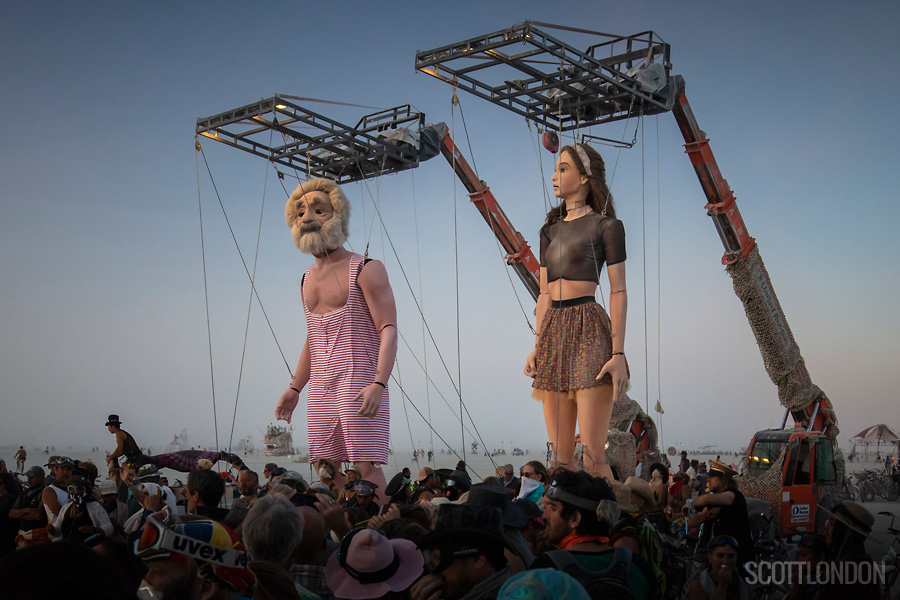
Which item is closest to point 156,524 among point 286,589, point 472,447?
point 286,589

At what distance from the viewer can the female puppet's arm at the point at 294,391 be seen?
6637 millimetres

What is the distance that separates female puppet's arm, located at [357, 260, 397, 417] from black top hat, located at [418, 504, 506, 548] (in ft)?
10.7

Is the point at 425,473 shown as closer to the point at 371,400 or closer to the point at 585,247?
the point at 371,400

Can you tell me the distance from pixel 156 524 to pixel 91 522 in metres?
2.85

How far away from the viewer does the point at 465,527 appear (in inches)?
105

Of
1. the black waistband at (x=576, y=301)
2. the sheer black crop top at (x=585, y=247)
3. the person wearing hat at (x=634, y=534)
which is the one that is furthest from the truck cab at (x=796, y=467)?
the person wearing hat at (x=634, y=534)

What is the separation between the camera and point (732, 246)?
34.7 feet

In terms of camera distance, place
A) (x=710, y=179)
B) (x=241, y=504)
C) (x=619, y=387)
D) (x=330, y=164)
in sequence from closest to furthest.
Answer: (x=241, y=504), (x=619, y=387), (x=330, y=164), (x=710, y=179)

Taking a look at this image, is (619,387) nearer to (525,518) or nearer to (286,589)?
(525,518)

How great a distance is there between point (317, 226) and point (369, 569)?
Answer: 4.00 m

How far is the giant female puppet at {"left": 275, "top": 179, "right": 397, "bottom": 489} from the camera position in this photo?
238 inches

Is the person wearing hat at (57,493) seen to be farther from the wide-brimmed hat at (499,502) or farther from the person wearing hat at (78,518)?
the wide-brimmed hat at (499,502)

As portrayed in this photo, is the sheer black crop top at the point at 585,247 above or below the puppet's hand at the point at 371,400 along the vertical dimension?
above

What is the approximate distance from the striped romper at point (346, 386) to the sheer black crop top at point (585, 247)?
4.85 ft
